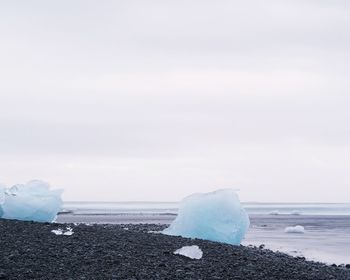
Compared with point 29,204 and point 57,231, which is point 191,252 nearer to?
point 57,231

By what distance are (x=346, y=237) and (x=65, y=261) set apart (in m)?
20.3

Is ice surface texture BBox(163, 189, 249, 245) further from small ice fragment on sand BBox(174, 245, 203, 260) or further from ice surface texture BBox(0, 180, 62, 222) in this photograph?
small ice fragment on sand BBox(174, 245, 203, 260)

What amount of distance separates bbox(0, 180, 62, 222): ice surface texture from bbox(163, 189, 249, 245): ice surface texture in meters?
4.52

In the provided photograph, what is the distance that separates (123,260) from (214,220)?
7.50 meters

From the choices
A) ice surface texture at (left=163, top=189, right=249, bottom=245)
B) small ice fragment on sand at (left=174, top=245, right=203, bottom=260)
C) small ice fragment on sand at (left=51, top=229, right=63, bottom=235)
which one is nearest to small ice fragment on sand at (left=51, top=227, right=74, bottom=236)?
small ice fragment on sand at (left=51, top=229, right=63, bottom=235)

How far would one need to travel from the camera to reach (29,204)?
882 inches

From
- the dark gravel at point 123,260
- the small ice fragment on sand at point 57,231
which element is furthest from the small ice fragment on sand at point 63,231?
the dark gravel at point 123,260

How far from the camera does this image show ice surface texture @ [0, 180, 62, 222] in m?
22.2

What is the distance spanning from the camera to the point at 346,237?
99.8 ft

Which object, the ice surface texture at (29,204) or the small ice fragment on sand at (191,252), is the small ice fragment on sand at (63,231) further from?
the ice surface texture at (29,204)

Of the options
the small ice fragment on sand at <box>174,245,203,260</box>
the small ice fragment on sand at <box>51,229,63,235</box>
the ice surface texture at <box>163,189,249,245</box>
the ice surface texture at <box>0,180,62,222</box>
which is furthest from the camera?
the ice surface texture at <box>0,180,62,222</box>

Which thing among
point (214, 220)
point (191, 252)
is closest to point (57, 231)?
point (191, 252)

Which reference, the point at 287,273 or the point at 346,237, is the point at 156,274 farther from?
the point at 346,237

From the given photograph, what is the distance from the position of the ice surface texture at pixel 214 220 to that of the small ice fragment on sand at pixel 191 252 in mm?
5279
